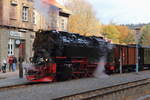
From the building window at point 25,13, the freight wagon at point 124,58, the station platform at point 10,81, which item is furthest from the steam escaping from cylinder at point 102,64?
the building window at point 25,13

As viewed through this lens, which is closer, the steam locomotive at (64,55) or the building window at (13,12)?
the steam locomotive at (64,55)

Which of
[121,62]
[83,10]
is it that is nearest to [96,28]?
[83,10]

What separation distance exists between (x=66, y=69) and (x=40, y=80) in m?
2.07

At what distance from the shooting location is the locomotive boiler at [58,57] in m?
17.7

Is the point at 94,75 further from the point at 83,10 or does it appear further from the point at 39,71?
the point at 83,10

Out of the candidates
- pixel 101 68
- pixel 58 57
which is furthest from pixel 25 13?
pixel 58 57

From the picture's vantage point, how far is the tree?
5000cm

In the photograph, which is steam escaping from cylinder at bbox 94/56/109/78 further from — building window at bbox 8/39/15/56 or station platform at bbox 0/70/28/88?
building window at bbox 8/39/15/56

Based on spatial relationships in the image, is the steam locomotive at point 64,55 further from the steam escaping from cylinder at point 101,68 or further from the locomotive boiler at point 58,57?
the steam escaping from cylinder at point 101,68

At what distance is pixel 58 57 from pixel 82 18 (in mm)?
33181

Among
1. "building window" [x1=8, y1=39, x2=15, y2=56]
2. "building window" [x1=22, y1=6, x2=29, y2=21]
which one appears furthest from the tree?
"building window" [x1=8, y1=39, x2=15, y2=56]

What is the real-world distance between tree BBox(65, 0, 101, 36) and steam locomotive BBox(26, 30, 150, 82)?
26379 millimetres

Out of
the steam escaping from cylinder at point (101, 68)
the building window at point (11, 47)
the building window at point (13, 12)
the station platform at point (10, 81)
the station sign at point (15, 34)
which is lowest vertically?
the station platform at point (10, 81)

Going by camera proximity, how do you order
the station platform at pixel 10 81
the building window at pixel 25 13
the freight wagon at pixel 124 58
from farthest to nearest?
the building window at pixel 25 13 → the freight wagon at pixel 124 58 → the station platform at pixel 10 81
